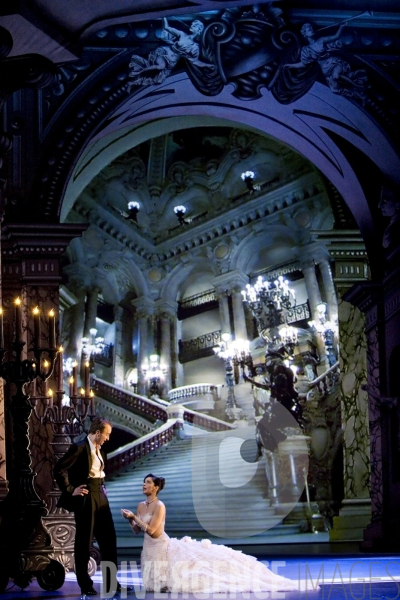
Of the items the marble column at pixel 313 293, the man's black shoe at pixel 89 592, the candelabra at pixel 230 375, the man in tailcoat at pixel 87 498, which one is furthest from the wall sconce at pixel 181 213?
the man's black shoe at pixel 89 592

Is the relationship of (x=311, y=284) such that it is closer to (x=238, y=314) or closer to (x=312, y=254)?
(x=312, y=254)

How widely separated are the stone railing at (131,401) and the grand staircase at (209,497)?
514 centimetres

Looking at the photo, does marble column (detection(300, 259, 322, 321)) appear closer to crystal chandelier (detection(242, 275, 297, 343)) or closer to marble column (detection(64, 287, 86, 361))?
crystal chandelier (detection(242, 275, 297, 343))

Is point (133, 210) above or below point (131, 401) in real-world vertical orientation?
above

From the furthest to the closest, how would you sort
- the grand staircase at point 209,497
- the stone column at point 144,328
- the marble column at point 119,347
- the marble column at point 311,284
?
the marble column at point 119,347 < the stone column at point 144,328 < the marble column at point 311,284 < the grand staircase at point 209,497

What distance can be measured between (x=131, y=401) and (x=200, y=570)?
21.9 meters

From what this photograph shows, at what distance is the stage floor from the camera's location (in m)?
5.27

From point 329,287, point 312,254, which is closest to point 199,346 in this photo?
point 312,254

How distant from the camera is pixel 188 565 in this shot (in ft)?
19.6

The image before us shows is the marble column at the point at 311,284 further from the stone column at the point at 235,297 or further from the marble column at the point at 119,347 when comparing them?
the marble column at the point at 119,347

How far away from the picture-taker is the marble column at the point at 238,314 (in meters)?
29.1

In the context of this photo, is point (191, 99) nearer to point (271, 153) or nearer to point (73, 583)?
point (73, 583)

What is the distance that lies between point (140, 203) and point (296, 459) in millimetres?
16994

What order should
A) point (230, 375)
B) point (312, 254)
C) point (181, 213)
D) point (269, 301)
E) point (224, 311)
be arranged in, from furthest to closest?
1. point (181, 213)
2. point (224, 311)
3. point (230, 375)
4. point (312, 254)
5. point (269, 301)
